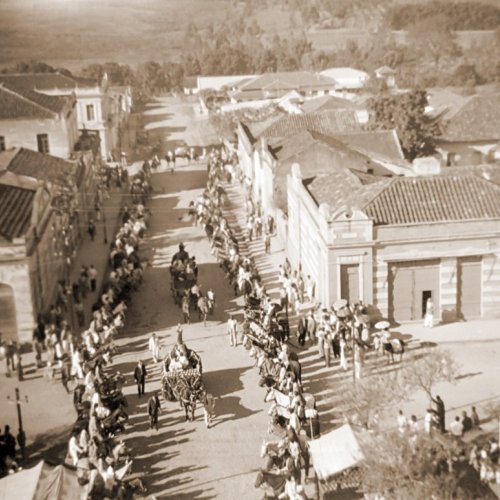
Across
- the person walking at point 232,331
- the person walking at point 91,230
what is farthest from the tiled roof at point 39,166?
the person walking at point 232,331

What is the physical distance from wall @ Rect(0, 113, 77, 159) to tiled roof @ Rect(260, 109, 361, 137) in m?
13.2

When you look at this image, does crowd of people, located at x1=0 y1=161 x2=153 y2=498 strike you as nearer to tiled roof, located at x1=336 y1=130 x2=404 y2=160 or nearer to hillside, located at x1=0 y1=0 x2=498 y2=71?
hillside, located at x1=0 y1=0 x2=498 y2=71

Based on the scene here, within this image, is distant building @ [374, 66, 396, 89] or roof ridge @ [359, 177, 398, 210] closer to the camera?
roof ridge @ [359, 177, 398, 210]

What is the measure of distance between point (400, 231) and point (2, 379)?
1531cm

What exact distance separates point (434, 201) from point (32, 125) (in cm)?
3130

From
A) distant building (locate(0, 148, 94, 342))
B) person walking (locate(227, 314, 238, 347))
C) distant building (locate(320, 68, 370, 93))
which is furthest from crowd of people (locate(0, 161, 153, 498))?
distant building (locate(320, 68, 370, 93))

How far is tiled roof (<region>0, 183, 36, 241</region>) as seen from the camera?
102 feet

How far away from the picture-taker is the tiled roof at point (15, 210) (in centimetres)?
3120

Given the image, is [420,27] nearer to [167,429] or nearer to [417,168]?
[417,168]

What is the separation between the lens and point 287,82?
3974 inches

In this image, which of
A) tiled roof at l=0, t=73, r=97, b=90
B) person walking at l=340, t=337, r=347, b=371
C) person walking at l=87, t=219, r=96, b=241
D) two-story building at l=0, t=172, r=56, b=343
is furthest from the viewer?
tiled roof at l=0, t=73, r=97, b=90

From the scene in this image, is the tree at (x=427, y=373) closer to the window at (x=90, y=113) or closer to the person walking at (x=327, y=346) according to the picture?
the person walking at (x=327, y=346)

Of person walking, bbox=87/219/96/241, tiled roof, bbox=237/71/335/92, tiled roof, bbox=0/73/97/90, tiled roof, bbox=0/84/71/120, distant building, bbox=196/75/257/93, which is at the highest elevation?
distant building, bbox=196/75/257/93

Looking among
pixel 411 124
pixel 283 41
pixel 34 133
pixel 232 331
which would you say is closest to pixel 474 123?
pixel 411 124
